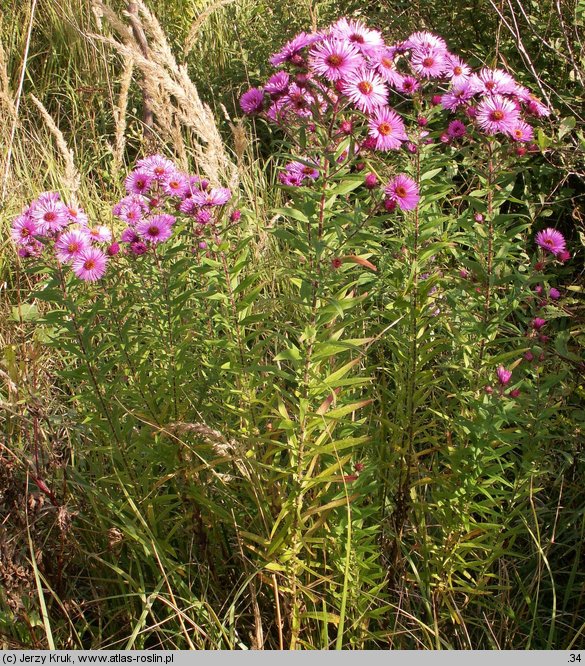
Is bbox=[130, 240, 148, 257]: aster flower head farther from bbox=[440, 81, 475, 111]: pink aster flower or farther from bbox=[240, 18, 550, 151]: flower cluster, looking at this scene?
bbox=[440, 81, 475, 111]: pink aster flower

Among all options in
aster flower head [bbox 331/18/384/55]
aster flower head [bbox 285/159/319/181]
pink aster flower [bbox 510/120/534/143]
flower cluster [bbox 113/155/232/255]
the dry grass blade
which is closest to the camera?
aster flower head [bbox 331/18/384/55]

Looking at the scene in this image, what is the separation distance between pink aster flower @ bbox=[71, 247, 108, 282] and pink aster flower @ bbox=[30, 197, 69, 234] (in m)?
0.10

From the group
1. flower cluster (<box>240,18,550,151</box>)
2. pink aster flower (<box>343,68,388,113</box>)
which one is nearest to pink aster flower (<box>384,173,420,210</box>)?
flower cluster (<box>240,18,550,151</box>)

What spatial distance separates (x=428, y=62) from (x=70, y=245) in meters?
1.04

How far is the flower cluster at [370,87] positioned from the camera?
1.73 m

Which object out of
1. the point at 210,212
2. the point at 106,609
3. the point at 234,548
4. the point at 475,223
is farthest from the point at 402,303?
the point at 106,609

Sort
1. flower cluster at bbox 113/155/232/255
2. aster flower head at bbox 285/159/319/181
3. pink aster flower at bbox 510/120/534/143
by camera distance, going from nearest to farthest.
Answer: aster flower head at bbox 285/159/319/181 → pink aster flower at bbox 510/120/534/143 → flower cluster at bbox 113/155/232/255

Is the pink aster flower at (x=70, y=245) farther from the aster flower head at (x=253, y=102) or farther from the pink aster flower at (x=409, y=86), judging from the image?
the pink aster flower at (x=409, y=86)

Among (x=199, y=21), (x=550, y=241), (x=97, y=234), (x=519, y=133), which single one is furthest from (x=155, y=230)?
(x=199, y=21)

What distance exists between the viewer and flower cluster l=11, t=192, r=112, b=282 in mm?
2064

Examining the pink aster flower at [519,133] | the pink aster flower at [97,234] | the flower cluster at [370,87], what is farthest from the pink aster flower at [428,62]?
the pink aster flower at [97,234]

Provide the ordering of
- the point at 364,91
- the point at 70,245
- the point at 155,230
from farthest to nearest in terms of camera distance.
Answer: the point at 155,230, the point at 70,245, the point at 364,91

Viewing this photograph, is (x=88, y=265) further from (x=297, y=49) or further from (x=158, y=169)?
(x=297, y=49)

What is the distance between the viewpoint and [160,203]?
2.31 meters
